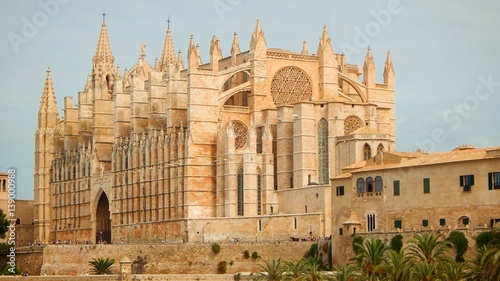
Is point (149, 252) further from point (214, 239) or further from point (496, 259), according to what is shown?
point (496, 259)

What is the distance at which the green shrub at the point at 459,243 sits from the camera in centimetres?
6303

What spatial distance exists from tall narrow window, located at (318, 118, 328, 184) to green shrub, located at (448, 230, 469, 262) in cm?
2198

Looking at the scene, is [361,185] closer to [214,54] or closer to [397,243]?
[397,243]

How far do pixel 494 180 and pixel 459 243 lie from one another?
11.8ft

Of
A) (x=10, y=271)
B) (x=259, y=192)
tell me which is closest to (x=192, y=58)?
(x=259, y=192)

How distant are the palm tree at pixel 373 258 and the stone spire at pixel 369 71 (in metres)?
30.8

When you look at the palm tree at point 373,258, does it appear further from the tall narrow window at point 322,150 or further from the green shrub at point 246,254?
the tall narrow window at point 322,150

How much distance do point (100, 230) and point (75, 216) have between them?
3.86 metres

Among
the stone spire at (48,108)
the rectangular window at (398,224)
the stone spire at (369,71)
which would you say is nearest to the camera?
the rectangular window at (398,224)

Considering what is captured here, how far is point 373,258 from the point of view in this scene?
61.3 m

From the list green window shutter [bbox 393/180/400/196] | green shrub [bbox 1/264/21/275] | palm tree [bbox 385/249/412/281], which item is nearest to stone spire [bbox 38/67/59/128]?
green shrub [bbox 1/264/21/275]

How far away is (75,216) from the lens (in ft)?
347

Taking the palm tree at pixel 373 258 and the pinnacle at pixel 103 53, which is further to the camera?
the pinnacle at pixel 103 53

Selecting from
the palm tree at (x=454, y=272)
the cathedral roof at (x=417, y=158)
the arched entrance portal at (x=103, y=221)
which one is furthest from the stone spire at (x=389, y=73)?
the palm tree at (x=454, y=272)
